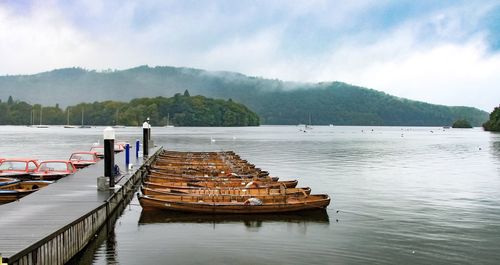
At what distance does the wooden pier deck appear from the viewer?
12666 millimetres

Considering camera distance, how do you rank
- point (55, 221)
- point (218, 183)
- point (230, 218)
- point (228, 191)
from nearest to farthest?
point (55, 221) < point (230, 218) < point (228, 191) < point (218, 183)

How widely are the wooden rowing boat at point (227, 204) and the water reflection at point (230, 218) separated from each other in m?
0.23

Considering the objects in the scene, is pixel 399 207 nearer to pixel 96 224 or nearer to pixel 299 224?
pixel 299 224

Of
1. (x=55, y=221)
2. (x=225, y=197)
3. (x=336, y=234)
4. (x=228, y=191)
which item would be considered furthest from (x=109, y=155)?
(x=336, y=234)

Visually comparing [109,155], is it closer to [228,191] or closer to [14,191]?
[14,191]

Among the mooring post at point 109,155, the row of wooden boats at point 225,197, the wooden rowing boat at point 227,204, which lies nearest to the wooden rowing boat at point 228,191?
the row of wooden boats at point 225,197

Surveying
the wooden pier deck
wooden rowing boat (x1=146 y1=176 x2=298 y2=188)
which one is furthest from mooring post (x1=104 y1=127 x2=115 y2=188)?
wooden rowing boat (x1=146 y1=176 x2=298 y2=188)

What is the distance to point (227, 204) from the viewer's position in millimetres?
23750

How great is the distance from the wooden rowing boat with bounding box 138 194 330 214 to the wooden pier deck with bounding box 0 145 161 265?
1.94 meters

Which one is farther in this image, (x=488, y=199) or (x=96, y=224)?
(x=488, y=199)

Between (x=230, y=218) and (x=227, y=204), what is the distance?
70 cm

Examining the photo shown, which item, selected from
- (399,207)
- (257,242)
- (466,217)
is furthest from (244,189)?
(466,217)

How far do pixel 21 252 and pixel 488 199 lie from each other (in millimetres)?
27999

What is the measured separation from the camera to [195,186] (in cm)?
2828
